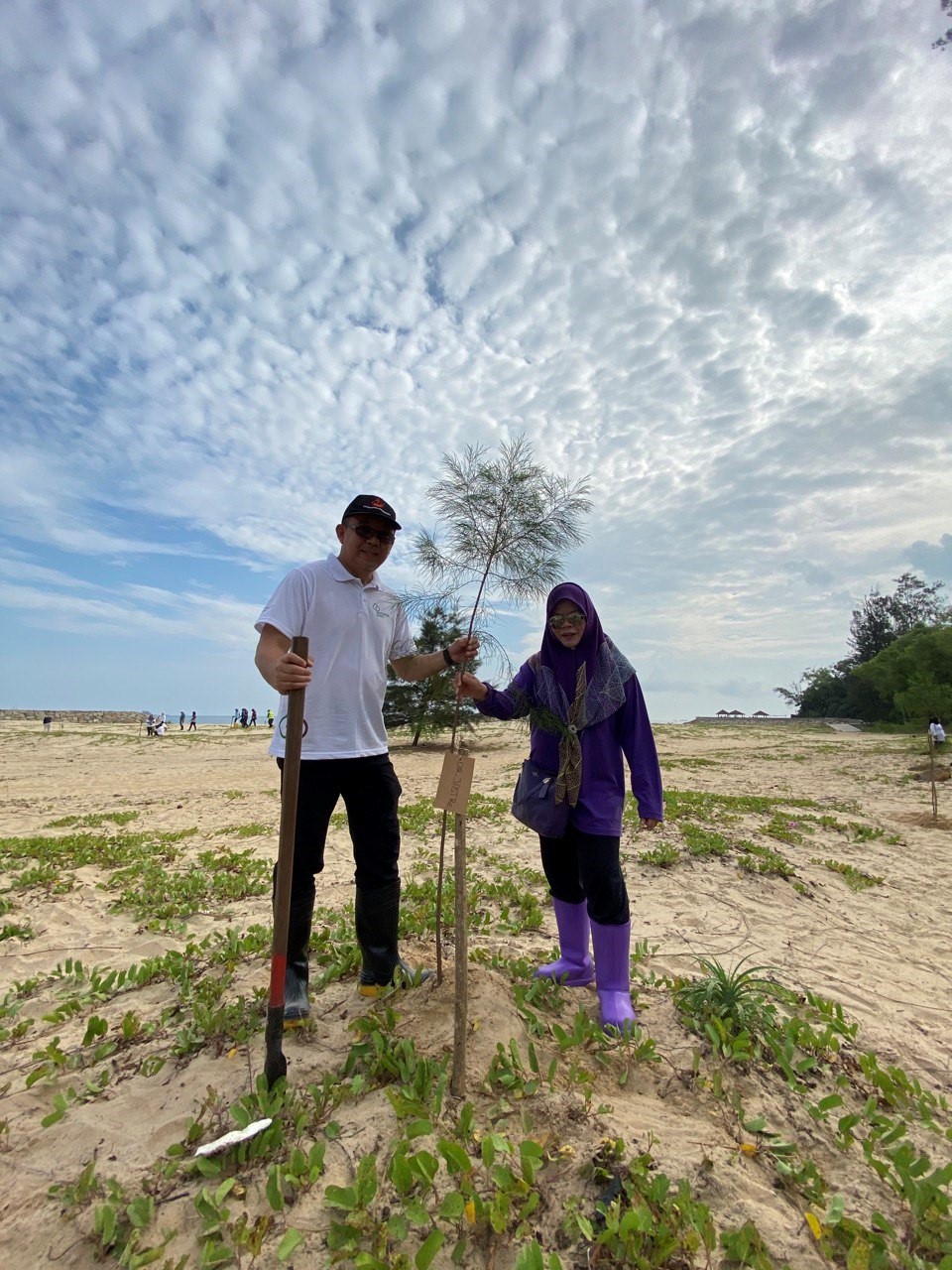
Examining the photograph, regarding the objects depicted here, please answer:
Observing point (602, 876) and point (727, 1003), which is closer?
point (602, 876)

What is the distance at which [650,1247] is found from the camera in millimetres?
1842

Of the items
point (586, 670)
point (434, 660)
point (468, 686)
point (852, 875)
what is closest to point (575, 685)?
point (586, 670)

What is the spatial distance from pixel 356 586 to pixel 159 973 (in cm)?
288

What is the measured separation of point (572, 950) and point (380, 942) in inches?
47.8

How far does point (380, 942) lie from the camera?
10.8ft

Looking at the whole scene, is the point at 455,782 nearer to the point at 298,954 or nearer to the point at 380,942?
the point at 380,942

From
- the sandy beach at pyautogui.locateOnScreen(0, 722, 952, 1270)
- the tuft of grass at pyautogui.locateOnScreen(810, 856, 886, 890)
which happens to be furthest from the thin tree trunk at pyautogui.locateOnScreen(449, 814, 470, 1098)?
the tuft of grass at pyautogui.locateOnScreen(810, 856, 886, 890)

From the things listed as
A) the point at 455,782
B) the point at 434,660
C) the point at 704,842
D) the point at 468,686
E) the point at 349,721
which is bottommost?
the point at 704,842

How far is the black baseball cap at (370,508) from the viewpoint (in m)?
3.06

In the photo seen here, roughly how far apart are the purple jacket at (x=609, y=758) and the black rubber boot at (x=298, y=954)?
1344 millimetres

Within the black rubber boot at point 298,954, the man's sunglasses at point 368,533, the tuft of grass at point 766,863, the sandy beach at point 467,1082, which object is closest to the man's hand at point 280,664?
the man's sunglasses at point 368,533

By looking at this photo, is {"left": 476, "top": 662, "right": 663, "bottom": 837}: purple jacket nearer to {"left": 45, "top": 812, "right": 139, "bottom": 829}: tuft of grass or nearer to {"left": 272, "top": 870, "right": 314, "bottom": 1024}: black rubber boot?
{"left": 272, "top": 870, "right": 314, "bottom": 1024}: black rubber boot

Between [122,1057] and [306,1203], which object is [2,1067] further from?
[306,1203]

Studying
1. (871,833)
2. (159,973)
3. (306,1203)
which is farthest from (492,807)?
(306,1203)
